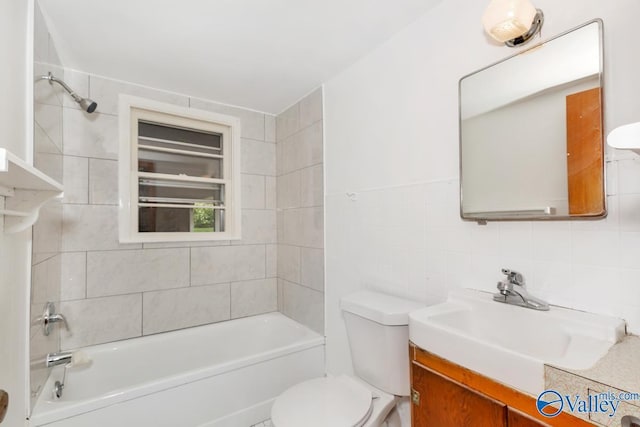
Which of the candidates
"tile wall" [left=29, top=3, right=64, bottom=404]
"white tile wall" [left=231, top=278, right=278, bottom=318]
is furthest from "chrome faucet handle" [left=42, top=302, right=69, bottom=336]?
"white tile wall" [left=231, top=278, right=278, bottom=318]

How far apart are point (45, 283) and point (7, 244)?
73cm

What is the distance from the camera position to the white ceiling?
1.51 m

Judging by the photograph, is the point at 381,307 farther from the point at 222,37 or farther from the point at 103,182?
the point at 103,182

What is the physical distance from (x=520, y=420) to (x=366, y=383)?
879mm

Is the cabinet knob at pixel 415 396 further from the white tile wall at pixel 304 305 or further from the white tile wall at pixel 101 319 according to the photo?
the white tile wall at pixel 101 319

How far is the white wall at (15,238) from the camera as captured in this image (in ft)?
3.45

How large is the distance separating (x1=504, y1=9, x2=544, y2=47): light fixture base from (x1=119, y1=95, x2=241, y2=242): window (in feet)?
6.96

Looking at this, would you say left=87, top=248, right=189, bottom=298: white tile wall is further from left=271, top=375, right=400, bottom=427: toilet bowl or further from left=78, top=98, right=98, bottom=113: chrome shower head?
left=271, top=375, right=400, bottom=427: toilet bowl

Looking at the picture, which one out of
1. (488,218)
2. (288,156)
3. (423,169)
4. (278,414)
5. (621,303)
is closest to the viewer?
(621,303)

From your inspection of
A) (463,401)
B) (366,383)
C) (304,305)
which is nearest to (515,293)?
(463,401)

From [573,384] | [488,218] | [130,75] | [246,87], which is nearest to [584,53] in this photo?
[488,218]

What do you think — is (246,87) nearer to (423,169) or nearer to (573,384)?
(423,169)

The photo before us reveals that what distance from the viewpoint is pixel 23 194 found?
112cm

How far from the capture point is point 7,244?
1.08 meters
